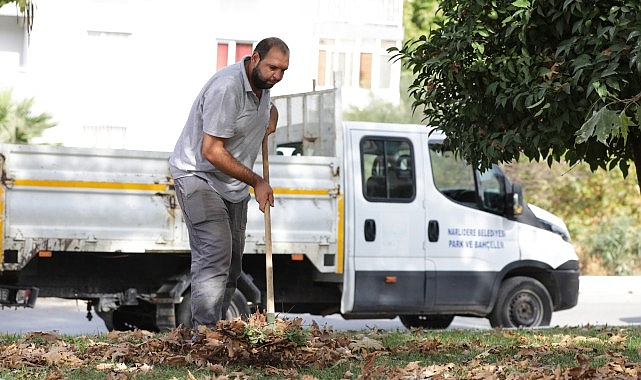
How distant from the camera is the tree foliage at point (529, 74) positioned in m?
6.23

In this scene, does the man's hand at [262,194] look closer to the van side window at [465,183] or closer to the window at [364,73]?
the van side window at [465,183]

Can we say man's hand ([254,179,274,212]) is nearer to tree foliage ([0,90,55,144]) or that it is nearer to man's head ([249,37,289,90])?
man's head ([249,37,289,90])

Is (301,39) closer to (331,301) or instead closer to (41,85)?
(41,85)

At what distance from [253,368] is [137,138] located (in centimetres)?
2429

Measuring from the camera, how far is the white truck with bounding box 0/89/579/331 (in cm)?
1048

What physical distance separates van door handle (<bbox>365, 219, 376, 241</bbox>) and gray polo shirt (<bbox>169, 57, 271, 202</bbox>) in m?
4.36

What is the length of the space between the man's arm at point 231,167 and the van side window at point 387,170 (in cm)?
487

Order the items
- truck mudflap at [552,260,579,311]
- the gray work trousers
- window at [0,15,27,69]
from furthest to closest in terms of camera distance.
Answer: window at [0,15,27,69], truck mudflap at [552,260,579,311], the gray work trousers

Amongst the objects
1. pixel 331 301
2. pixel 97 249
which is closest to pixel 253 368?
pixel 97 249

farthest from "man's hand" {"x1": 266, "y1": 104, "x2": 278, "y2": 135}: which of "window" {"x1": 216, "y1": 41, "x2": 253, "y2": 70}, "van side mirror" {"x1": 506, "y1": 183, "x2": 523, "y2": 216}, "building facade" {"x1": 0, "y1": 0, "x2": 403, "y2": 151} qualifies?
"window" {"x1": 216, "y1": 41, "x2": 253, "y2": 70}


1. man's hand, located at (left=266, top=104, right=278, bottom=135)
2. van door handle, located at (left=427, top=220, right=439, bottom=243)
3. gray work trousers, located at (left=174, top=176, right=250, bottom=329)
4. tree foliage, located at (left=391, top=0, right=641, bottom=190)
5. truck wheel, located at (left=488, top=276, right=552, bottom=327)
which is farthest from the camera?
truck wheel, located at (left=488, top=276, right=552, bottom=327)

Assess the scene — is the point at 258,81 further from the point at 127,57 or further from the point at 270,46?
the point at 127,57

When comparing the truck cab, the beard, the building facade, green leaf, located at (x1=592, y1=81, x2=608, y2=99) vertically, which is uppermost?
the building facade

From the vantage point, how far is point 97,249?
10.5 meters
